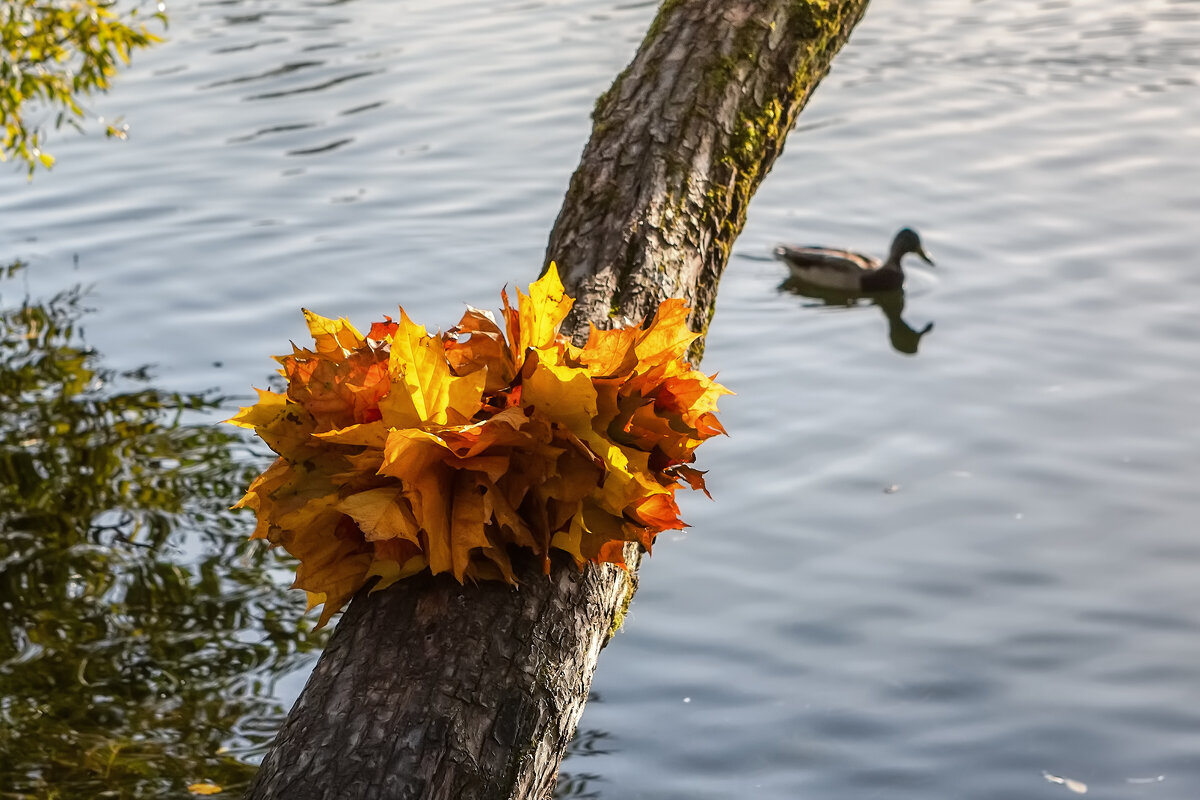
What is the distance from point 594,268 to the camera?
2727mm

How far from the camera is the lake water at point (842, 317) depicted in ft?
14.9

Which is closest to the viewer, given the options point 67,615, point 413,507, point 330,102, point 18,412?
point 413,507

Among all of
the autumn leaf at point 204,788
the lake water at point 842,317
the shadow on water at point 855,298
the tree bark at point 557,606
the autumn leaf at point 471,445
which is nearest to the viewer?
the tree bark at point 557,606

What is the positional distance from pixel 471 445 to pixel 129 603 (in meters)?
3.84

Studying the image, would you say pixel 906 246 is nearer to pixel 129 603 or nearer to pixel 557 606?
pixel 129 603

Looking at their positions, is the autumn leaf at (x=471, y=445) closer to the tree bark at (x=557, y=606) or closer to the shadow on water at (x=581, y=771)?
the tree bark at (x=557, y=606)

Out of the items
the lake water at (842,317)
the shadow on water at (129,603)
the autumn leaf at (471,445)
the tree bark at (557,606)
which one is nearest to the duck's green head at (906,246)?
the lake water at (842,317)

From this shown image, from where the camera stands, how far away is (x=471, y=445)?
6.13 feet

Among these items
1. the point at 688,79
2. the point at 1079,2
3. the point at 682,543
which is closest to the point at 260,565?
the point at 682,543

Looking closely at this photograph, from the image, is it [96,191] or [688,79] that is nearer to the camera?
[688,79]

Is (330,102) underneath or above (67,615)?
above

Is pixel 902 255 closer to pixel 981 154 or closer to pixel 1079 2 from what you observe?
pixel 981 154

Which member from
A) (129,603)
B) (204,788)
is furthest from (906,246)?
(204,788)

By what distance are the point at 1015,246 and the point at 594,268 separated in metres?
6.50
